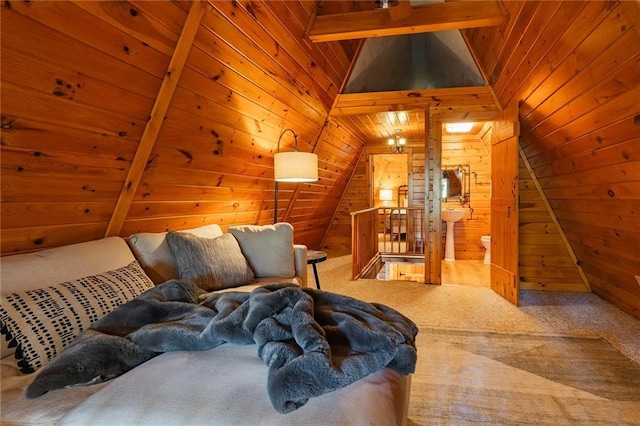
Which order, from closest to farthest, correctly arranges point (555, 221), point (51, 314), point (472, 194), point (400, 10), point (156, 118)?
point (51, 314) < point (156, 118) < point (400, 10) < point (555, 221) < point (472, 194)

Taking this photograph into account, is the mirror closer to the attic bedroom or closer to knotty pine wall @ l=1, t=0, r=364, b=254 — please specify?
the attic bedroom

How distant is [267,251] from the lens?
2486mm

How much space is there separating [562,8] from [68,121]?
2525 millimetres

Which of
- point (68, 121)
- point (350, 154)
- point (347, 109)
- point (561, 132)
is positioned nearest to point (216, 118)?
point (68, 121)

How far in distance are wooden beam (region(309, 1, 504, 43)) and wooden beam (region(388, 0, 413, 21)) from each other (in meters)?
0.07

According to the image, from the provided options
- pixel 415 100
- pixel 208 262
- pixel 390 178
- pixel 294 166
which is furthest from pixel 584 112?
pixel 390 178

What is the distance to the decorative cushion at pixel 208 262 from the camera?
2004 mm

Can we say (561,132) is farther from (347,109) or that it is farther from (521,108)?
(347,109)

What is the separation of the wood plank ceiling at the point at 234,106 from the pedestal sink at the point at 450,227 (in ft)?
6.92

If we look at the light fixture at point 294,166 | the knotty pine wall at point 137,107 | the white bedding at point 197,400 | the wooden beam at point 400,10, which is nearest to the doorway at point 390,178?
the knotty pine wall at point 137,107

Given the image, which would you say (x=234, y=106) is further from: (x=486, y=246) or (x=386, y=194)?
(x=386, y=194)

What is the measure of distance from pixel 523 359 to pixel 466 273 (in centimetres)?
285

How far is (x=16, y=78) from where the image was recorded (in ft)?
4.09

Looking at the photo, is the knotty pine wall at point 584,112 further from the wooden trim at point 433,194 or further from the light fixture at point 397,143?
the light fixture at point 397,143
